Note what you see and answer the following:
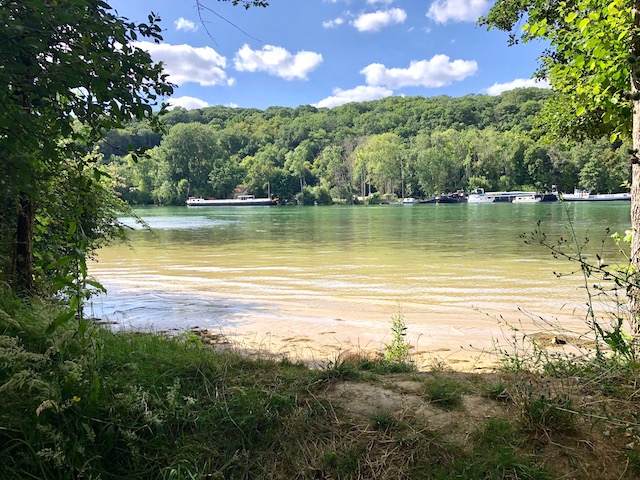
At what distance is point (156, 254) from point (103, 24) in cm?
1948

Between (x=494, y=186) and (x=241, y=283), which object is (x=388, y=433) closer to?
(x=241, y=283)

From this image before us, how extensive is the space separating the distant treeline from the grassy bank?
304 ft

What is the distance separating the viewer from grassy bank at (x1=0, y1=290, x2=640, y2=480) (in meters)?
2.14

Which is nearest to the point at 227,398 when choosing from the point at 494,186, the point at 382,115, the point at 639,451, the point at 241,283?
the point at 639,451

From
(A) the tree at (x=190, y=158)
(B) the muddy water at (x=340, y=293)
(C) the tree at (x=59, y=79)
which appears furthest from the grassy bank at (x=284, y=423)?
(A) the tree at (x=190, y=158)

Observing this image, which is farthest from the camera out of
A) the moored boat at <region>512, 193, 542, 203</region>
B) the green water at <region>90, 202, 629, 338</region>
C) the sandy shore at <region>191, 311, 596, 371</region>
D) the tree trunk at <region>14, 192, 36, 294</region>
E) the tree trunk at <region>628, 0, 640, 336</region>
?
the moored boat at <region>512, 193, 542, 203</region>

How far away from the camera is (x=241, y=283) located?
13.4 metres

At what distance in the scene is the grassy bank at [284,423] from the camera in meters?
2.14

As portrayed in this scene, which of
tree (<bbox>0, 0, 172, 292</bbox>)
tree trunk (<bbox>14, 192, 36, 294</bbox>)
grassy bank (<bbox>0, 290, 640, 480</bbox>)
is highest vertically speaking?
tree (<bbox>0, 0, 172, 292</bbox>)

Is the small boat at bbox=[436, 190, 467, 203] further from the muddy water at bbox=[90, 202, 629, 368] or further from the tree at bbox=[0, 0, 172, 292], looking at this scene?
the tree at bbox=[0, 0, 172, 292]

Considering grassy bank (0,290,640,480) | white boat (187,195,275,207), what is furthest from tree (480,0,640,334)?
white boat (187,195,275,207)

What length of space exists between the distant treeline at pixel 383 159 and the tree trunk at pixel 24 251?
89.7 meters

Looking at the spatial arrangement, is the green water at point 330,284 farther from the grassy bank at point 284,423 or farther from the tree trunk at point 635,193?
the grassy bank at point 284,423

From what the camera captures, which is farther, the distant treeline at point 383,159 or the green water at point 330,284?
the distant treeline at point 383,159
